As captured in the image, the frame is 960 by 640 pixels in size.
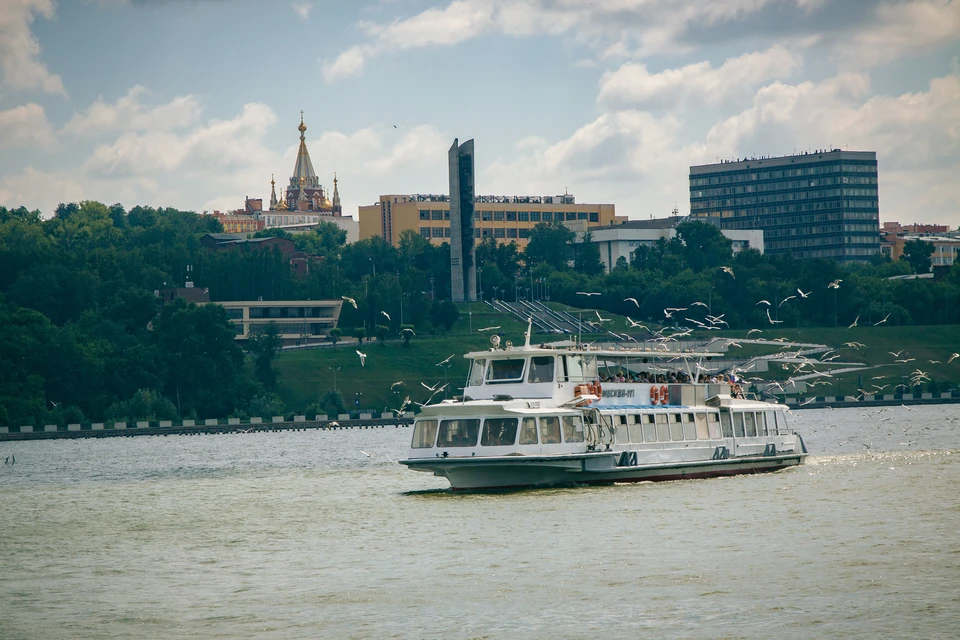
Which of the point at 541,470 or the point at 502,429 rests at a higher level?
the point at 502,429

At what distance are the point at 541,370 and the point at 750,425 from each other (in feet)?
48.1

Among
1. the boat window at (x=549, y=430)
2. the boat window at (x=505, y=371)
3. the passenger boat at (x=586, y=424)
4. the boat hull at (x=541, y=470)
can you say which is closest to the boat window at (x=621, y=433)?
the passenger boat at (x=586, y=424)

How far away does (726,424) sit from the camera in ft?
253

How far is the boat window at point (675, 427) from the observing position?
72812 millimetres

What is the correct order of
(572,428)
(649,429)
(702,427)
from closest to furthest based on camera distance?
(572,428), (649,429), (702,427)

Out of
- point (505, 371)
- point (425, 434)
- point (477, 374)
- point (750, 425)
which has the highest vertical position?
point (505, 371)

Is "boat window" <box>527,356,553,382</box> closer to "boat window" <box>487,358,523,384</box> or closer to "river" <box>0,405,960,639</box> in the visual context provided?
"boat window" <box>487,358,523,384</box>

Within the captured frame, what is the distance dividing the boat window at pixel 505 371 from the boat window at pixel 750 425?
14699 mm

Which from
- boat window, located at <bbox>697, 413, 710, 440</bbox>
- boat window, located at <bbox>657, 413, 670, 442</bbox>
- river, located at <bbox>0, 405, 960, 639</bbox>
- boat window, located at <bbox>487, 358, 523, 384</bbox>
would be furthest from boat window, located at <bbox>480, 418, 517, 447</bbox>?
boat window, located at <bbox>697, 413, 710, 440</bbox>

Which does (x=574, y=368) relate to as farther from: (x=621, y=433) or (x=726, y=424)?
(x=726, y=424)

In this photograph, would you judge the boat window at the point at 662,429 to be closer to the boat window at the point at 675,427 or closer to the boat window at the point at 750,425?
the boat window at the point at 675,427

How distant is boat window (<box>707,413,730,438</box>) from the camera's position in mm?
75688

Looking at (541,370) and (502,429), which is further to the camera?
(541,370)

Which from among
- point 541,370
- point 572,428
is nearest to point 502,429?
point 572,428
